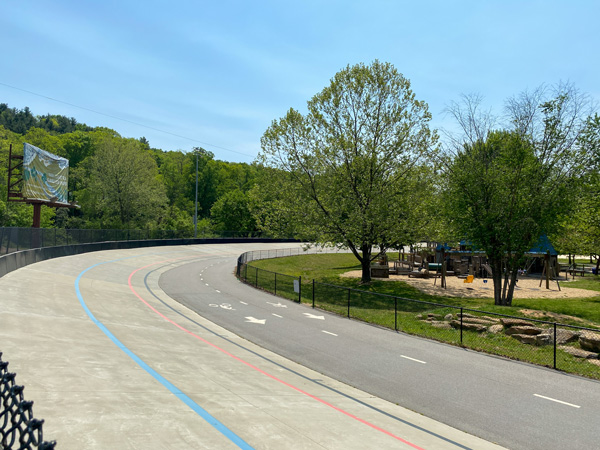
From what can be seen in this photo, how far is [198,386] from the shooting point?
9438mm

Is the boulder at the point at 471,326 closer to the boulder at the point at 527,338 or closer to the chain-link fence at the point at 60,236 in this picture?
the boulder at the point at 527,338

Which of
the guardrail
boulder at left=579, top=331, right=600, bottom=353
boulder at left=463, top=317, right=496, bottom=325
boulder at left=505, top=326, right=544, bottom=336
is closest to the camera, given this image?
the guardrail

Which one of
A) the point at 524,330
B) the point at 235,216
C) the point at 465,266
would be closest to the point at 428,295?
the point at 524,330

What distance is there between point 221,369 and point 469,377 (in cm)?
687

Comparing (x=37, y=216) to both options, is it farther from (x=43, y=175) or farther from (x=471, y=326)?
(x=471, y=326)

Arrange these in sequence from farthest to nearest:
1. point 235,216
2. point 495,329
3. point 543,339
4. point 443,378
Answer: point 235,216 < point 495,329 < point 543,339 < point 443,378

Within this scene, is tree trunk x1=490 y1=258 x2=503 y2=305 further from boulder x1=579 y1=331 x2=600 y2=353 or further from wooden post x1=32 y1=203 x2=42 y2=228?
wooden post x1=32 y1=203 x2=42 y2=228

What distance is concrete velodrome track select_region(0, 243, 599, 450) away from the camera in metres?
6.94

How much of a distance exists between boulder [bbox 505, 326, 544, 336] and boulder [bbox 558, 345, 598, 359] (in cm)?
116

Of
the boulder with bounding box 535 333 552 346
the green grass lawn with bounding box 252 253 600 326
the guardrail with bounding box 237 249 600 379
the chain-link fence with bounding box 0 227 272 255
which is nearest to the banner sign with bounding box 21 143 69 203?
the chain-link fence with bounding box 0 227 272 255

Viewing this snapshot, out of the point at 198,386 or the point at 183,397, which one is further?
the point at 198,386

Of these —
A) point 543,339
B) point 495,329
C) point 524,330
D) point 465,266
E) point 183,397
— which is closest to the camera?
point 183,397

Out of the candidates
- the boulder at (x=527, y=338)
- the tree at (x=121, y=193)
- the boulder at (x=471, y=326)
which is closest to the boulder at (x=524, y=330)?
the boulder at (x=527, y=338)

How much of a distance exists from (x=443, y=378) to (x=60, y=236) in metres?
35.7
